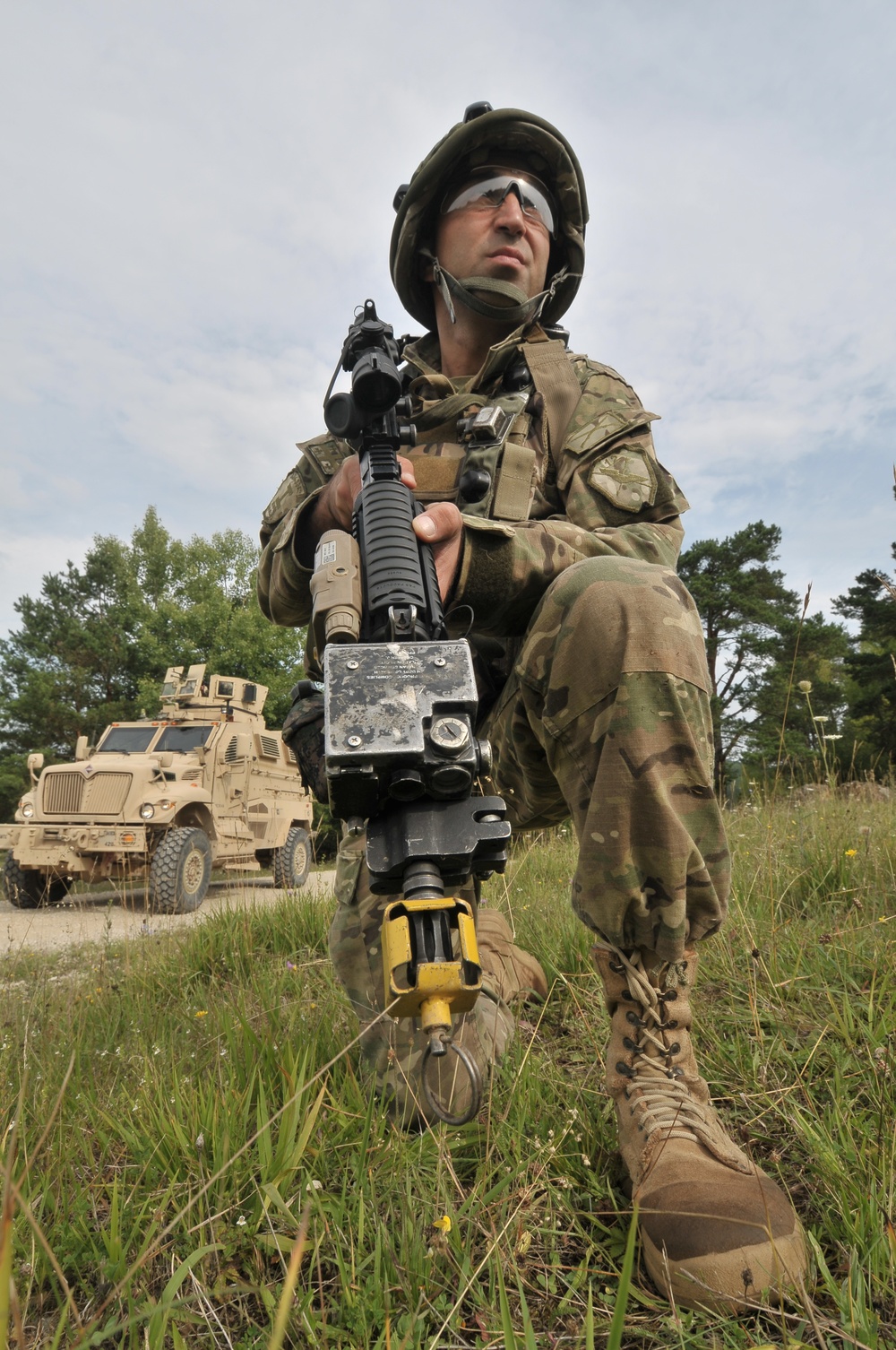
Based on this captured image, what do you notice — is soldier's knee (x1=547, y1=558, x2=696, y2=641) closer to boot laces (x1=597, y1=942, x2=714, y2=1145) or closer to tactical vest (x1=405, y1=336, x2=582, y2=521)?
tactical vest (x1=405, y1=336, x2=582, y2=521)

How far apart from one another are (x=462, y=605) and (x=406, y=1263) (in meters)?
1.17

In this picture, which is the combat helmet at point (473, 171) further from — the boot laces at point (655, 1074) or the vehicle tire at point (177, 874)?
the vehicle tire at point (177, 874)

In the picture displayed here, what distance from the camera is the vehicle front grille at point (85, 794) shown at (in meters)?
9.59

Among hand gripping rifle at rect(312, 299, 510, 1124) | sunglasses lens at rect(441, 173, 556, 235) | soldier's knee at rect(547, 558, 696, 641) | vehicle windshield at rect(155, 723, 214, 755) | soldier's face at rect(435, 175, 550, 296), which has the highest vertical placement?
sunglasses lens at rect(441, 173, 556, 235)

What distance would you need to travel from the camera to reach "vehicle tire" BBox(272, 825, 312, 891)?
12555 millimetres

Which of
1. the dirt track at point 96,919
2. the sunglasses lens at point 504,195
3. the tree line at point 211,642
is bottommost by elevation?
the dirt track at point 96,919

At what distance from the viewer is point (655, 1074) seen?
142 centimetres

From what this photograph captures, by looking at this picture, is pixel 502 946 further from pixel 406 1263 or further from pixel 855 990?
pixel 406 1263

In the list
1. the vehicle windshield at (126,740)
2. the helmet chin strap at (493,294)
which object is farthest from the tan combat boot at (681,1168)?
the vehicle windshield at (126,740)

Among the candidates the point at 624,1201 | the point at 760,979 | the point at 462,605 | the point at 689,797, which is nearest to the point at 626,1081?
the point at 624,1201

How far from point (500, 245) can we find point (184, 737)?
9733 millimetres

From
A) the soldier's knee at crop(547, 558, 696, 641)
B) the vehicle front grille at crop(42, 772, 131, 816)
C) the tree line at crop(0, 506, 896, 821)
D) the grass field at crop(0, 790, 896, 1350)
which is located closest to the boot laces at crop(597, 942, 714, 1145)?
the grass field at crop(0, 790, 896, 1350)

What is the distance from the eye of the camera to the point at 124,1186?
1.27m

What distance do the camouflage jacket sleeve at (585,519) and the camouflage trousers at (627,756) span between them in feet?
0.41
